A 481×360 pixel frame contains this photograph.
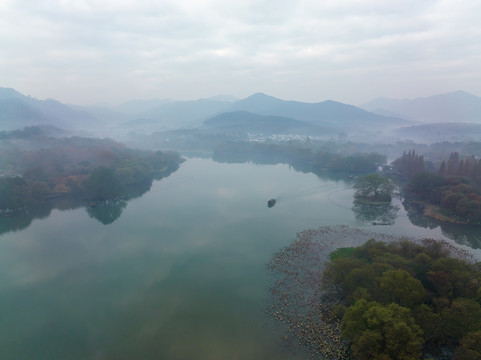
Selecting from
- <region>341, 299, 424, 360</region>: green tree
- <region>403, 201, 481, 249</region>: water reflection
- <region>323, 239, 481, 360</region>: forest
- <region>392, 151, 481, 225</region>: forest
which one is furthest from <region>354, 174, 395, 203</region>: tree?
<region>341, 299, 424, 360</region>: green tree

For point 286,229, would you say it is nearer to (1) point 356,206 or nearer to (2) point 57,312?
(1) point 356,206

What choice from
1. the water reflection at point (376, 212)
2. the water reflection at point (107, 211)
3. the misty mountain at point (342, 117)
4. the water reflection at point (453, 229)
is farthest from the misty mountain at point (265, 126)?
the water reflection at point (453, 229)

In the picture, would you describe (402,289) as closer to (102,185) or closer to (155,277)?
(155,277)

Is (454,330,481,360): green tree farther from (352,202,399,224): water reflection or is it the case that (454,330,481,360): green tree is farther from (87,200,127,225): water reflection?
(87,200,127,225): water reflection

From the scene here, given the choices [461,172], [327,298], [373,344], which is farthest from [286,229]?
[461,172]

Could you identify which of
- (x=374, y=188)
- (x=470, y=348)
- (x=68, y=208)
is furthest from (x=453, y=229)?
(x=68, y=208)
